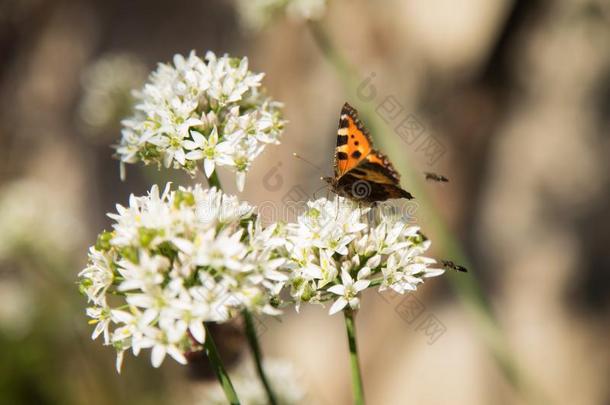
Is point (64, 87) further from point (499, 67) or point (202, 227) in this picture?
point (202, 227)

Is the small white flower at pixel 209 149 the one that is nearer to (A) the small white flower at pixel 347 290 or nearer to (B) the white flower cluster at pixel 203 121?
(B) the white flower cluster at pixel 203 121

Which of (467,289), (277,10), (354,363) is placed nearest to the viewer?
(354,363)

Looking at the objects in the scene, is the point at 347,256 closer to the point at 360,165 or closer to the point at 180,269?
the point at 360,165

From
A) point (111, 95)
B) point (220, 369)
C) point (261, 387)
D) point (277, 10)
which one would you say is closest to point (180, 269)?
point (220, 369)

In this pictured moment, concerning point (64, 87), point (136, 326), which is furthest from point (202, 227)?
point (64, 87)

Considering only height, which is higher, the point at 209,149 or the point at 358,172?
the point at 209,149

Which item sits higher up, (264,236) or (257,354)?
(264,236)

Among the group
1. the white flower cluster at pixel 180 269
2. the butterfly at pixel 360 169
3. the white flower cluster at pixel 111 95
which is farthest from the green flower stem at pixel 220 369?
the white flower cluster at pixel 111 95
